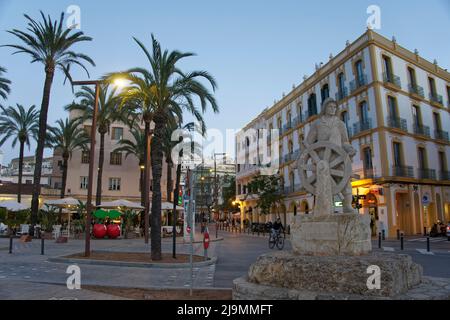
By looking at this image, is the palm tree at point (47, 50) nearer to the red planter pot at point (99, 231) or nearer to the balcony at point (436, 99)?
the red planter pot at point (99, 231)

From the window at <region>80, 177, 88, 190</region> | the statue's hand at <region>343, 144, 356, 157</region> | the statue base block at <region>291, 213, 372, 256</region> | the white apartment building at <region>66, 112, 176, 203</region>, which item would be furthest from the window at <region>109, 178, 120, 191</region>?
the statue base block at <region>291, 213, 372, 256</region>

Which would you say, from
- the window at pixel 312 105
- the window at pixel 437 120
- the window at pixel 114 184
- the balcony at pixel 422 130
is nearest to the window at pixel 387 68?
the balcony at pixel 422 130

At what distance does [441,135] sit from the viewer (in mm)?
32656

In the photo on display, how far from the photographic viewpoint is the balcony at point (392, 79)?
95.3ft

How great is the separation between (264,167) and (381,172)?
21237 millimetres

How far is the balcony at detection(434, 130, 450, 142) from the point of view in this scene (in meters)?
32.3

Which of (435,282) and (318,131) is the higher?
(318,131)

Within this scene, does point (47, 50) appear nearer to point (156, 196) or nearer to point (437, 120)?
point (156, 196)

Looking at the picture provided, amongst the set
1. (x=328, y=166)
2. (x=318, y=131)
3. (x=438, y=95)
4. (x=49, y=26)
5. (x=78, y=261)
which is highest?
(x=49, y=26)

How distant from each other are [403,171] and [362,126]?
4.87 meters

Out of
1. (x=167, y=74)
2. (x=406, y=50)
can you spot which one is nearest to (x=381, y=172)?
(x=406, y=50)

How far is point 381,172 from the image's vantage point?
1061 inches

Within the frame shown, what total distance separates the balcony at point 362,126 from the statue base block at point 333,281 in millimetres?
24540
